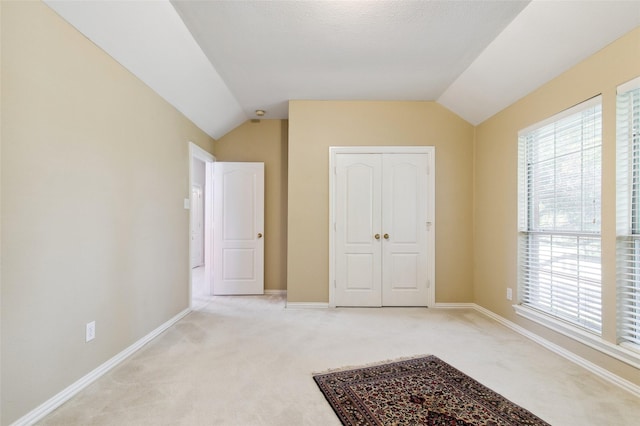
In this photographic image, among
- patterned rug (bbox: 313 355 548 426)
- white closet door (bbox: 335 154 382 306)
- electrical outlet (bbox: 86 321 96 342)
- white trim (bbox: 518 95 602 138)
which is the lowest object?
patterned rug (bbox: 313 355 548 426)

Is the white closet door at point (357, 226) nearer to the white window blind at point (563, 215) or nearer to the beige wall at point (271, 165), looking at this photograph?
the beige wall at point (271, 165)

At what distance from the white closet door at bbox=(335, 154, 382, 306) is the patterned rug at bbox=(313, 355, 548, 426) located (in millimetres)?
1676

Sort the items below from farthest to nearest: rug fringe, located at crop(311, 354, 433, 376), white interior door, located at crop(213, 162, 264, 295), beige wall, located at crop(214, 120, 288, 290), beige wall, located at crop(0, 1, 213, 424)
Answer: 1. beige wall, located at crop(214, 120, 288, 290)
2. white interior door, located at crop(213, 162, 264, 295)
3. rug fringe, located at crop(311, 354, 433, 376)
4. beige wall, located at crop(0, 1, 213, 424)

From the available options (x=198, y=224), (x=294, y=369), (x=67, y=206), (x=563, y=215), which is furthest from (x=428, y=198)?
(x=198, y=224)

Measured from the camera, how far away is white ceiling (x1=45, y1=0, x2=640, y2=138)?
220cm

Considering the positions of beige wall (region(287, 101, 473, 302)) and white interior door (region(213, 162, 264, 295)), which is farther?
white interior door (region(213, 162, 264, 295))

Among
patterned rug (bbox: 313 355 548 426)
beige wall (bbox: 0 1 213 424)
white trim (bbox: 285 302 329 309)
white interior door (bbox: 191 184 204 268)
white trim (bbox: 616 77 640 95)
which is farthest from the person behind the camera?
white interior door (bbox: 191 184 204 268)

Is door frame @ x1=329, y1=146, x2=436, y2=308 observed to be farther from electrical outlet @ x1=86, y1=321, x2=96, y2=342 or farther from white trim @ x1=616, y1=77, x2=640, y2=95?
electrical outlet @ x1=86, y1=321, x2=96, y2=342

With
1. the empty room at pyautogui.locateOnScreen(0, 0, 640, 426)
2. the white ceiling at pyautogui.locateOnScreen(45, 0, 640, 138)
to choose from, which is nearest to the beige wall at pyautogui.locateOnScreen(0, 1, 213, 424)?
the empty room at pyautogui.locateOnScreen(0, 0, 640, 426)

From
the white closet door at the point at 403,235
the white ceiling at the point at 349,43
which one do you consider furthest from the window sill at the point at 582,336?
the white ceiling at the point at 349,43

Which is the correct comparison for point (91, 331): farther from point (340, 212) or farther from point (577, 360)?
point (577, 360)

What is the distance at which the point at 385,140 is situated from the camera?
411 cm

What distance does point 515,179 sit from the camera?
3.31 m

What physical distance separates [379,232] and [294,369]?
2.20 metres
